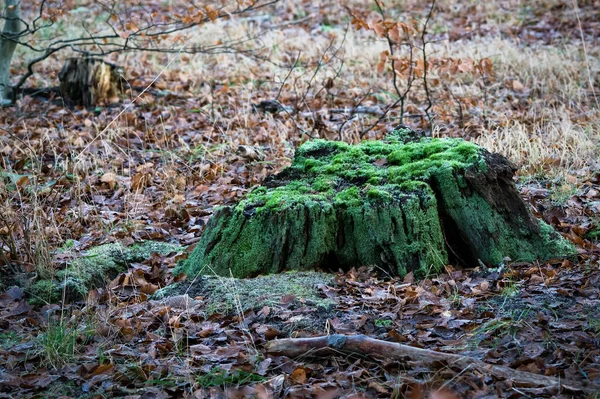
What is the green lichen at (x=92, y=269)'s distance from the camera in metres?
4.39

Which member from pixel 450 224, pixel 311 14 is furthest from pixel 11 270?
pixel 311 14

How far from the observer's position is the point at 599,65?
385 inches

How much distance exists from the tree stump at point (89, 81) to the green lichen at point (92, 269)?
4629 millimetres

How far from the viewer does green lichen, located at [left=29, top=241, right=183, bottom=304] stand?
4.39 m

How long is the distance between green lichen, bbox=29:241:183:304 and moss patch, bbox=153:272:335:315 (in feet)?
2.16

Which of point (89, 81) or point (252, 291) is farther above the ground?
point (89, 81)

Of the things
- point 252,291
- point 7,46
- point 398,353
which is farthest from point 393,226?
point 7,46

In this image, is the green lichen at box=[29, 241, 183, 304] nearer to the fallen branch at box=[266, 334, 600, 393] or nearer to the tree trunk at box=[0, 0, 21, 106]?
the fallen branch at box=[266, 334, 600, 393]

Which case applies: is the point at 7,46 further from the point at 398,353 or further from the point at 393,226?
the point at 398,353

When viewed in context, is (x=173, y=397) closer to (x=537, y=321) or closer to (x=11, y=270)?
(x=537, y=321)

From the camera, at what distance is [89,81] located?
8969 millimetres

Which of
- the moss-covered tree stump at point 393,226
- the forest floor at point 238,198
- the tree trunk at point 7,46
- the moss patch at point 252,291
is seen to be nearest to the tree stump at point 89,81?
the forest floor at point 238,198

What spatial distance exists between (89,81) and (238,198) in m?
4.12

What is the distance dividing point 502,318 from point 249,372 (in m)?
1.39
